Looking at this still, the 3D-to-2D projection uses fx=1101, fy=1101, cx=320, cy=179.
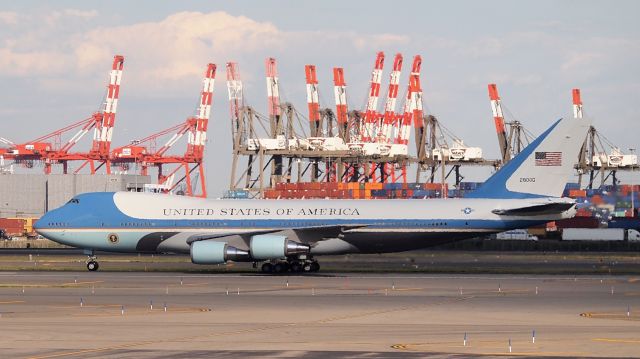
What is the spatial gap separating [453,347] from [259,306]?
41.3 ft

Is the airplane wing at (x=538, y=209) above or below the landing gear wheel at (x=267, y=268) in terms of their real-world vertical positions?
above

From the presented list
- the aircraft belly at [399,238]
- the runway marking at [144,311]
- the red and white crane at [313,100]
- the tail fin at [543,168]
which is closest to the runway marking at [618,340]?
the runway marking at [144,311]

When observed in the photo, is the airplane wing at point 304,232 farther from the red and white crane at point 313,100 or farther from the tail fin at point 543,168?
the red and white crane at point 313,100

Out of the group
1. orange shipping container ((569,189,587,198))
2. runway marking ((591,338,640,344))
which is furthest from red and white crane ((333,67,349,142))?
runway marking ((591,338,640,344))

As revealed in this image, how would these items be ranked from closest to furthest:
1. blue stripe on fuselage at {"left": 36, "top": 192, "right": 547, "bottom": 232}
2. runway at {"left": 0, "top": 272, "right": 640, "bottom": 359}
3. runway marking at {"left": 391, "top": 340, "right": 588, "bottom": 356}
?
runway marking at {"left": 391, "top": 340, "right": 588, "bottom": 356}, runway at {"left": 0, "top": 272, "right": 640, "bottom": 359}, blue stripe on fuselage at {"left": 36, "top": 192, "right": 547, "bottom": 232}

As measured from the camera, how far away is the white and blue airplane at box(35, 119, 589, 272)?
5659 centimetres

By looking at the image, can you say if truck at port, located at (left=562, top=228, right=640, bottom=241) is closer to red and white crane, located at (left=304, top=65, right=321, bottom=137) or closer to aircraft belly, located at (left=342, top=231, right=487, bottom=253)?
aircraft belly, located at (left=342, top=231, right=487, bottom=253)

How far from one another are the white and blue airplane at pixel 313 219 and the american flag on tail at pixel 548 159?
0.05 m

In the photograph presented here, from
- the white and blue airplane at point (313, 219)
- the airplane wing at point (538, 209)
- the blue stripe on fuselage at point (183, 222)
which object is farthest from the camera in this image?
the blue stripe on fuselage at point (183, 222)

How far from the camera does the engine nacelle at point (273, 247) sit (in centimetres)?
5531

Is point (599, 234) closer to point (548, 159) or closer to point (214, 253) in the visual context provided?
point (548, 159)

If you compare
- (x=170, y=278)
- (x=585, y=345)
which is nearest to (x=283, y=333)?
(x=585, y=345)

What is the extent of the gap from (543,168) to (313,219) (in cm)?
1273

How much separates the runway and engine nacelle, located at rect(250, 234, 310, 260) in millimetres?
2865
